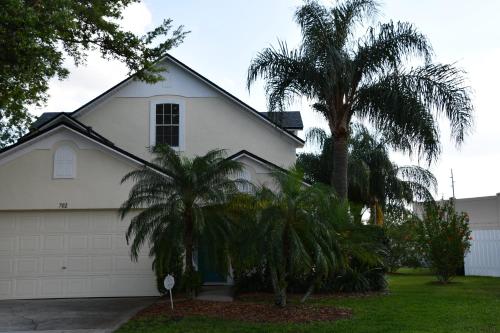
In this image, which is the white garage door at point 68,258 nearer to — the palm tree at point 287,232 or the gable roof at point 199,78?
the gable roof at point 199,78

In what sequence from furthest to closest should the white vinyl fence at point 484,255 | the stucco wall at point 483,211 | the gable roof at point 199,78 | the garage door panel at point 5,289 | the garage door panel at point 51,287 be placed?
the stucco wall at point 483,211
the white vinyl fence at point 484,255
the gable roof at point 199,78
the garage door panel at point 51,287
the garage door panel at point 5,289

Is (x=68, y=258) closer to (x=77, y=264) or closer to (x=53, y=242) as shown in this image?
(x=77, y=264)

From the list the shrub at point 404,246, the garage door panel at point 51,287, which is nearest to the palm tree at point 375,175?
the shrub at point 404,246

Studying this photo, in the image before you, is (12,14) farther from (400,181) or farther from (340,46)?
(400,181)

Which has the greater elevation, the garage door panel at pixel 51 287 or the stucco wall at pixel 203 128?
the stucco wall at pixel 203 128

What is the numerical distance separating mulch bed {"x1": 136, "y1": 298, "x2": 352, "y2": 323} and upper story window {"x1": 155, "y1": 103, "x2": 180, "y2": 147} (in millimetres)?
7748

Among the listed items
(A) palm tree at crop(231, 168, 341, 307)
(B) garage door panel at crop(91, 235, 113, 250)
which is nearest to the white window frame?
(B) garage door panel at crop(91, 235, 113, 250)

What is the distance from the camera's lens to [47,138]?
15758mm

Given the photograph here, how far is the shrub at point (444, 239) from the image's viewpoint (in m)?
17.1

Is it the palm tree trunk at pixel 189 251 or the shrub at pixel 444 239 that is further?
the shrub at pixel 444 239

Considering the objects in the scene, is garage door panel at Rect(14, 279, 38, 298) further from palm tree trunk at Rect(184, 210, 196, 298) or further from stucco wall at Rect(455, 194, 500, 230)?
stucco wall at Rect(455, 194, 500, 230)

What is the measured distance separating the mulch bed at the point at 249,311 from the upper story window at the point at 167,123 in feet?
25.4

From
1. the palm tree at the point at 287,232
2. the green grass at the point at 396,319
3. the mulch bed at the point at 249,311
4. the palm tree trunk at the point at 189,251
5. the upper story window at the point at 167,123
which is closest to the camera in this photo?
the green grass at the point at 396,319

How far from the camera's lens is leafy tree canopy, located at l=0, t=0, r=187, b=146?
12.4 metres
